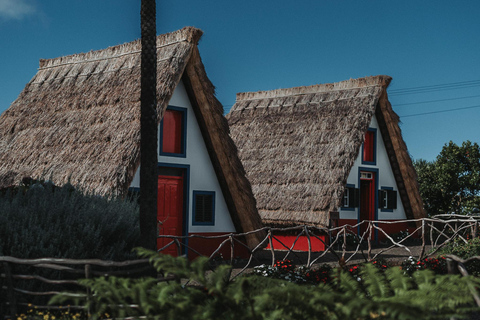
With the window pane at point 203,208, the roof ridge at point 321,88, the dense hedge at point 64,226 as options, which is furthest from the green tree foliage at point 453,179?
the dense hedge at point 64,226

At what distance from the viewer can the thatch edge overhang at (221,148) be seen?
14445 mm

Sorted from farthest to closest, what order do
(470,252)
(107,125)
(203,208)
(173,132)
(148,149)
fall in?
(203,208), (173,132), (107,125), (470,252), (148,149)

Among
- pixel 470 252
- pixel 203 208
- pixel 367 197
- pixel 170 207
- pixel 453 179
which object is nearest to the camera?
pixel 470 252

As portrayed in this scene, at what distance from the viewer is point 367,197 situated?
21.9 meters

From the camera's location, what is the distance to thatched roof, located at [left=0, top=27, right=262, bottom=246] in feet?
41.8

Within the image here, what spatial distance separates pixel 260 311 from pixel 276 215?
→ 15447 mm

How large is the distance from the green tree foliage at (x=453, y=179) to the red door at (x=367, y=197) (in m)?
4.31

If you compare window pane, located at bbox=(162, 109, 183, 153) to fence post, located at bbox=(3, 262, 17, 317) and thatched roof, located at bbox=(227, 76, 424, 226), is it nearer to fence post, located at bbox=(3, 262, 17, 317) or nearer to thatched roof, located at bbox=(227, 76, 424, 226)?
thatched roof, located at bbox=(227, 76, 424, 226)

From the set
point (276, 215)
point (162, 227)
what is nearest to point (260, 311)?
point (162, 227)

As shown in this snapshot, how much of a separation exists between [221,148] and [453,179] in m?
13.4

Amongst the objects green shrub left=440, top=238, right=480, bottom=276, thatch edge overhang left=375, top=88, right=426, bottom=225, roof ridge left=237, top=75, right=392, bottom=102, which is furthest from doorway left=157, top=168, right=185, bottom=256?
thatch edge overhang left=375, top=88, right=426, bottom=225

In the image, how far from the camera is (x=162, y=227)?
13961 mm

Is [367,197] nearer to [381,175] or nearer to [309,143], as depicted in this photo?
[381,175]

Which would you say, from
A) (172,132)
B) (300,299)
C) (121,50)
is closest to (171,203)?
(172,132)
